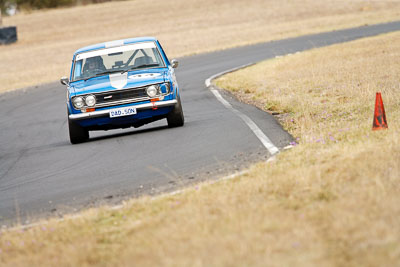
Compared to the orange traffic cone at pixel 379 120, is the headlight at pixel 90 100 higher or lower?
lower

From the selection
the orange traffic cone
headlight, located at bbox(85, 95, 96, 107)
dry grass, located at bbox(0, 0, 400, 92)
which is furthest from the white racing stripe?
dry grass, located at bbox(0, 0, 400, 92)

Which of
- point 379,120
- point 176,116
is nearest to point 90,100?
point 176,116

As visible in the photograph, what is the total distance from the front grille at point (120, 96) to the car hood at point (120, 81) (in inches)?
2.7

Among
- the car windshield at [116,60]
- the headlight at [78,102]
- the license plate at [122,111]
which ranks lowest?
the license plate at [122,111]

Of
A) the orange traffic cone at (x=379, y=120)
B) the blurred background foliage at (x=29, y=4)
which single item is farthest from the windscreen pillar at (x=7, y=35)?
the orange traffic cone at (x=379, y=120)

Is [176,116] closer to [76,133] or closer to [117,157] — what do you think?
[76,133]

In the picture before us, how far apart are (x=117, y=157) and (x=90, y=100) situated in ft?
6.64

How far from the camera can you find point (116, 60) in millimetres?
13148

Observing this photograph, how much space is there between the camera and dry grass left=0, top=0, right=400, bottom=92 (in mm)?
42594

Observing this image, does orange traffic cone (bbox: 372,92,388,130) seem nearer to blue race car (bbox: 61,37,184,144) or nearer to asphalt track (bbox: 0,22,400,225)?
asphalt track (bbox: 0,22,400,225)

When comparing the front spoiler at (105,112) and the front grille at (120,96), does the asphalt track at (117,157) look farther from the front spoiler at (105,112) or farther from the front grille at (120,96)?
the front grille at (120,96)

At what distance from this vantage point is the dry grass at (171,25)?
140 ft

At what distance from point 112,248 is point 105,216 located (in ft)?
3.81

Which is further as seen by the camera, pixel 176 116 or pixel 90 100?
pixel 176 116
